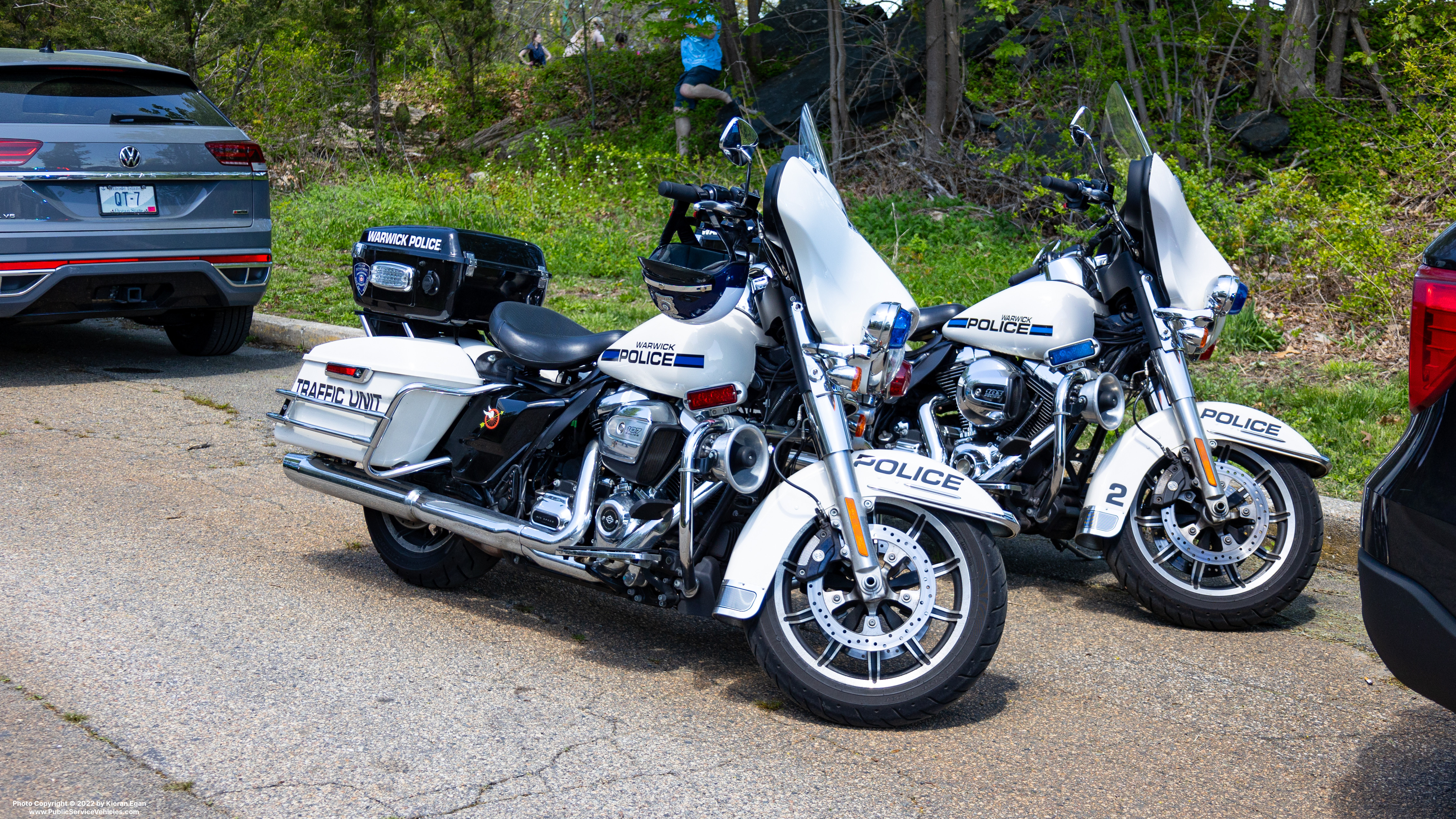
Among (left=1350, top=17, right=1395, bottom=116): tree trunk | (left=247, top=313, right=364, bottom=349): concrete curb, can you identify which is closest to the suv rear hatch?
(left=247, top=313, right=364, bottom=349): concrete curb

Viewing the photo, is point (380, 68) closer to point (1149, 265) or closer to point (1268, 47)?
point (1268, 47)

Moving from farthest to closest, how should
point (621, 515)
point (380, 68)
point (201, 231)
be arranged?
point (380, 68)
point (201, 231)
point (621, 515)

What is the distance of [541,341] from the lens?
13.0ft

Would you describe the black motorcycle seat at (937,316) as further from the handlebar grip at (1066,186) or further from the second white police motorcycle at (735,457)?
the second white police motorcycle at (735,457)

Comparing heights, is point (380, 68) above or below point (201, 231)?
above

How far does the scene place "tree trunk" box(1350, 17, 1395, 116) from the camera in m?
10.5

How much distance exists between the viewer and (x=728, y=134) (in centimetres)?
331

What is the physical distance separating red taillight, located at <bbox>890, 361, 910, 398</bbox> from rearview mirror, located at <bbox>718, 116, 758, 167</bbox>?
2.39 ft

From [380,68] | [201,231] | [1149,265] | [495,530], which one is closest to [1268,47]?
[1149,265]

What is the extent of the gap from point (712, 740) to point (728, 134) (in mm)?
1649

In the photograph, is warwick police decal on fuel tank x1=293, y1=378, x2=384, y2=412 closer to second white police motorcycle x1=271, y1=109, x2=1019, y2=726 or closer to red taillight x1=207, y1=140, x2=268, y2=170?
second white police motorcycle x1=271, y1=109, x2=1019, y2=726

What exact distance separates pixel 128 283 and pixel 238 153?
1.14 meters

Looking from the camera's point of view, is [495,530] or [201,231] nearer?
[495,530]

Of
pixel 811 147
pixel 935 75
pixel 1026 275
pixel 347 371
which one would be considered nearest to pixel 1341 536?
pixel 1026 275
